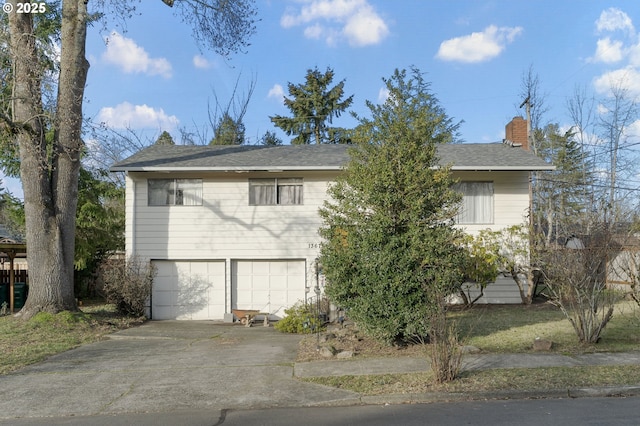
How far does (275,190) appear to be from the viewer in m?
16.9

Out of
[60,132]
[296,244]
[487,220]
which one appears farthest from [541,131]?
[60,132]

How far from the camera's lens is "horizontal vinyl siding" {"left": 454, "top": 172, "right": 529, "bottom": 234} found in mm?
16812

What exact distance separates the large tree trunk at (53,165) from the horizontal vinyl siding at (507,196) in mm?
11985

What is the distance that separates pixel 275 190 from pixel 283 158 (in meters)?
1.18

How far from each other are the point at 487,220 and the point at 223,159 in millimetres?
8910

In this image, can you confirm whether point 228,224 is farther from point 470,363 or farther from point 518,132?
point 518,132

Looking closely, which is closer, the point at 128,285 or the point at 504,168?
the point at 128,285

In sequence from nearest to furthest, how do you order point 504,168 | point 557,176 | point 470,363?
point 470,363, point 504,168, point 557,176

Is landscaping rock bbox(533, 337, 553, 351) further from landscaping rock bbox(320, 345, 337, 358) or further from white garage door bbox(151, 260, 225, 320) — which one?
white garage door bbox(151, 260, 225, 320)

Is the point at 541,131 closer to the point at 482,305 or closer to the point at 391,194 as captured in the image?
the point at 482,305

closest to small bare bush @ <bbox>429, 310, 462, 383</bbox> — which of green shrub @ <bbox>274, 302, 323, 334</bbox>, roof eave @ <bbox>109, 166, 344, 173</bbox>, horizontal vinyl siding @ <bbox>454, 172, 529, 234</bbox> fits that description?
green shrub @ <bbox>274, 302, 323, 334</bbox>

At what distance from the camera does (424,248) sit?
376 inches
